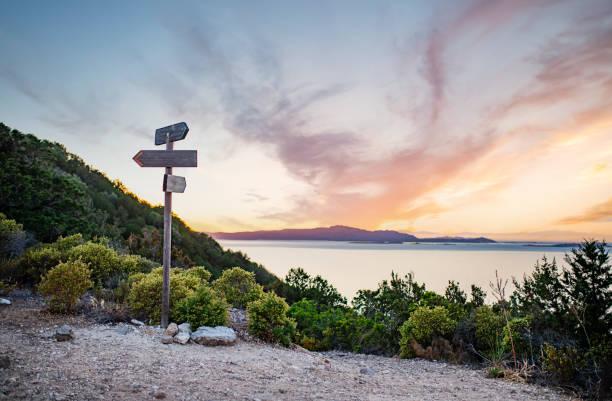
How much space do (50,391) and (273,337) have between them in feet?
12.6

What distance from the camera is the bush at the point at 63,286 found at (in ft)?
20.0

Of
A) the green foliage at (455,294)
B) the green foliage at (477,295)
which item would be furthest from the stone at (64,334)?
the green foliage at (477,295)

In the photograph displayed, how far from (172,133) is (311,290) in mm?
6414

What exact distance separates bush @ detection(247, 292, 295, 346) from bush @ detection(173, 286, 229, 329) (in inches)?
20.0

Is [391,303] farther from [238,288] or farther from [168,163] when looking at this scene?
[168,163]

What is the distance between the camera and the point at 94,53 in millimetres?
10172

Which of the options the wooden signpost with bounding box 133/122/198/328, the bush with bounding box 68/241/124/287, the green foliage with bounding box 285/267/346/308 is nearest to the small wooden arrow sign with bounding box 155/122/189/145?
the wooden signpost with bounding box 133/122/198/328

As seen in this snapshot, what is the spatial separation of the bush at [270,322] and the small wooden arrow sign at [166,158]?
9.19 feet

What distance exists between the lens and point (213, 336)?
5.82 metres

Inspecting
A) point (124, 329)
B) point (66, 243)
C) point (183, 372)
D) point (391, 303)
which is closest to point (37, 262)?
point (66, 243)

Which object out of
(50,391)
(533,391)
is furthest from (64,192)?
(533,391)

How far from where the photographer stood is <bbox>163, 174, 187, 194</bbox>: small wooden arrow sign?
6.45 m

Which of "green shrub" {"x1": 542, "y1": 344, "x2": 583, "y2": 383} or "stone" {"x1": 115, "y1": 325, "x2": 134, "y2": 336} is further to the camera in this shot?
"stone" {"x1": 115, "y1": 325, "x2": 134, "y2": 336}

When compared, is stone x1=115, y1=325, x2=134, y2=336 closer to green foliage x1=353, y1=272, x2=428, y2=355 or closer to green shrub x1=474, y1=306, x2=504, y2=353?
green foliage x1=353, y1=272, x2=428, y2=355
